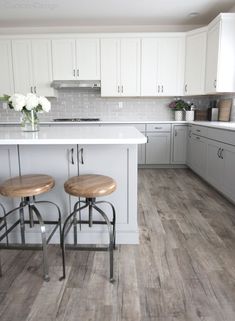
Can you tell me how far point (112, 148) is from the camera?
1.98 m

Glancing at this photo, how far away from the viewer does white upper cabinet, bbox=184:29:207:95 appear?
444cm

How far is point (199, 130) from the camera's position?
3.97 meters

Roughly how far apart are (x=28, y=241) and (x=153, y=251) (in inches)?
42.0

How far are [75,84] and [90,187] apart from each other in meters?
3.50

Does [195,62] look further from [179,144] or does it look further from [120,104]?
[120,104]

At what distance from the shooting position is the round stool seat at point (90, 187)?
159 cm

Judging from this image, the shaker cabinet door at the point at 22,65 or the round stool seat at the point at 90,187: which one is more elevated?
the shaker cabinet door at the point at 22,65

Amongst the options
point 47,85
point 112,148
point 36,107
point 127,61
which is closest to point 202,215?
point 112,148

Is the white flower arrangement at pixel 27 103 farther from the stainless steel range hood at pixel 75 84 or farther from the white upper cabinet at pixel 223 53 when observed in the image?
the white upper cabinet at pixel 223 53

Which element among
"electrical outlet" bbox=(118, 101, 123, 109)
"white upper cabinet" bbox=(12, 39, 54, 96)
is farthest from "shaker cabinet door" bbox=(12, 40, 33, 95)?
"electrical outlet" bbox=(118, 101, 123, 109)

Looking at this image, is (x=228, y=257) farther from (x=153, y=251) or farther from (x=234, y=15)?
(x=234, y=15)

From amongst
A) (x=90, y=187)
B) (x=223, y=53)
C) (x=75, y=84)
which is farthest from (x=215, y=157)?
(x=75, y=84)

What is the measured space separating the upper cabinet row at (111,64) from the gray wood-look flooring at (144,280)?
3036 millimetres

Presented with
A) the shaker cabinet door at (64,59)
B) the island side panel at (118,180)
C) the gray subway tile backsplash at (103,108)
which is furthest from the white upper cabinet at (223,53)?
the island side panel at (118,180)
